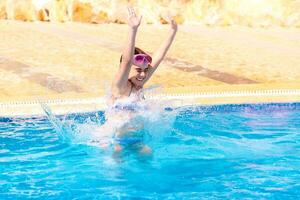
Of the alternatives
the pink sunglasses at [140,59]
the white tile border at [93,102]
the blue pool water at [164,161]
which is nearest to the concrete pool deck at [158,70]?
the white tile border at [93,102]

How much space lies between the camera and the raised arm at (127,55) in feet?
14.6

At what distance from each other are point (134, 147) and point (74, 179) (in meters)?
0.60

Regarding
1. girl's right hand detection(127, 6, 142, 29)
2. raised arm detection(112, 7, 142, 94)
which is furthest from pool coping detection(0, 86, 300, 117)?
girl's right hand detection(127, 6, 142, 29)

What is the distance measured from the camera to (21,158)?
590 cm

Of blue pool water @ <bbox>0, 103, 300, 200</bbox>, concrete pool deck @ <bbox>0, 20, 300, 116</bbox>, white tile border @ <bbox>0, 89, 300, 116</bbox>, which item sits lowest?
blue pool water @ <bbox>0, 103, 300, 200</bbox>

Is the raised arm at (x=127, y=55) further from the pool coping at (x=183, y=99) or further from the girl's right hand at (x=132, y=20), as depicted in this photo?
the pool coping at (x=183, y=99)

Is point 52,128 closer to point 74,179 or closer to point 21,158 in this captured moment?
point 21,158

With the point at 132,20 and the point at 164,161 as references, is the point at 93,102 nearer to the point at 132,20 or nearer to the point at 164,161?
the point at 164,161

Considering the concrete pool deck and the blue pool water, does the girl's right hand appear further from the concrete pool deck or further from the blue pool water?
the concrete pool deck

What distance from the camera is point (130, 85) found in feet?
16.9

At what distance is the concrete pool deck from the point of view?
8414mm

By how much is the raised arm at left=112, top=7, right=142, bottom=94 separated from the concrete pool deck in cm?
224

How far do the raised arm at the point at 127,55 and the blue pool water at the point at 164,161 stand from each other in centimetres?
72

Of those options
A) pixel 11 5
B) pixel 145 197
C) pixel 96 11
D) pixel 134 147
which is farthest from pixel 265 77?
pixel 11 5
